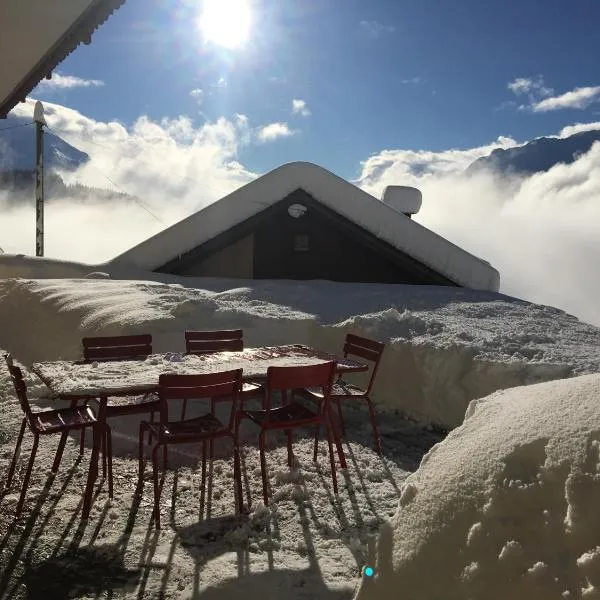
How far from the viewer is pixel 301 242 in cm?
1187

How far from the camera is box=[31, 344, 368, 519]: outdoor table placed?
366 cm

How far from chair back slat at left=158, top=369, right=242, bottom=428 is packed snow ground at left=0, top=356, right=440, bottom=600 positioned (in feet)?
2.22

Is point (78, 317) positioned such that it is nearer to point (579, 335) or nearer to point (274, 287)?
point (274, 287)

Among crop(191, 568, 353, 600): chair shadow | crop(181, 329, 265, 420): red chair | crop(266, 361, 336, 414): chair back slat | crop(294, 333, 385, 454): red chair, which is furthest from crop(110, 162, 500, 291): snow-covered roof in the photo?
crop(191, 568, 353, 600): chair shadow

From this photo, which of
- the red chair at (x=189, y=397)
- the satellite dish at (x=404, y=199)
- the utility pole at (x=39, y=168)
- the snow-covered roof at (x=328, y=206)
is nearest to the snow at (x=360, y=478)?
the red chair at (x=189, y=397)

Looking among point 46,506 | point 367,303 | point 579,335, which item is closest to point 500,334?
point 579,335

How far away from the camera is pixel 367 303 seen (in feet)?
28.8

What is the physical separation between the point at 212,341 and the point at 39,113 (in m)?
13.8

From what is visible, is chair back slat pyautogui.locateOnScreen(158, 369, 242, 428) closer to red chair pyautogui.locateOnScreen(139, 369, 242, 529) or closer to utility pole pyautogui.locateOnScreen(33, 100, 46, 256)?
red chair pyautogui.locateOnScreen(139, 369, 242, 529)

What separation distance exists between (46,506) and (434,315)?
217 inches

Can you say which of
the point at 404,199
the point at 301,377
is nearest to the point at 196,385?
the point at 301,377

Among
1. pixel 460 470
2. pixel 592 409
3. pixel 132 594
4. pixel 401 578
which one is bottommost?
pixel 132 594

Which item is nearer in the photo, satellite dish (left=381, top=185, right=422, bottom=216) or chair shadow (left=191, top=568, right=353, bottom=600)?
chair shadow (left=191, top=568, right=353, bottom=600)

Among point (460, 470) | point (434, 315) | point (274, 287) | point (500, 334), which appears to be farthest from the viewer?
point (274, 287)
